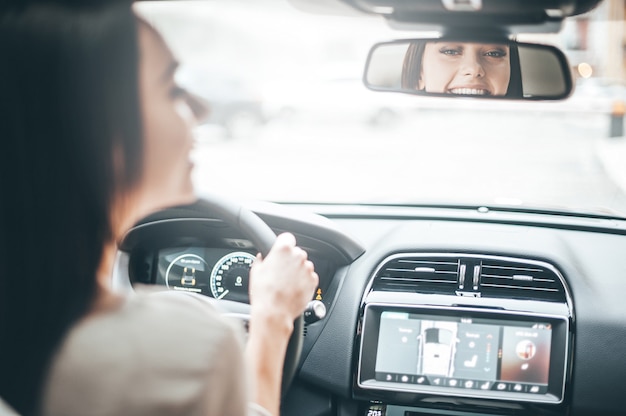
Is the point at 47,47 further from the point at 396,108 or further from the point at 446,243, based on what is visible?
the point at 396,108

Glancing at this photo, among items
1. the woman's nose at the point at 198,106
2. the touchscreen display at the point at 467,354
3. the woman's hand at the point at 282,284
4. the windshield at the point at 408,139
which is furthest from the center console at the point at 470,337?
the woman's nose at the point at 198,106

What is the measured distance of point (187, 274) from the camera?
10.9ft

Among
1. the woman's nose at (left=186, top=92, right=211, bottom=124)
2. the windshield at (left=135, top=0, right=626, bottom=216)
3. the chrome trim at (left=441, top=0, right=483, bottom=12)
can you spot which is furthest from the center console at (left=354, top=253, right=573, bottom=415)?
the woman's nose at (left=186, top=92, right=211, bottom=124)

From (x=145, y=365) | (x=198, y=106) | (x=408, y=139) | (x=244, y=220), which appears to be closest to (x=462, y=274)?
(x=244, y=220)

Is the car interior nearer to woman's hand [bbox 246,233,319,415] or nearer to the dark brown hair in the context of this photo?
woman's hand [bbox 246,233,319,415]

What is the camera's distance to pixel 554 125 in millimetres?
16891

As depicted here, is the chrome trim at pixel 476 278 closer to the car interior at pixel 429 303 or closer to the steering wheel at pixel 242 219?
the car interior at pixel 429 303

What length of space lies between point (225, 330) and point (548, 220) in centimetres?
261

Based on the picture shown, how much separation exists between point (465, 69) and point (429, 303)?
106cm

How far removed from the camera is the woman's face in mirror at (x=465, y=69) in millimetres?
2623

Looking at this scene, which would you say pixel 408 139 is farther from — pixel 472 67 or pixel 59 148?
pixel 59 148

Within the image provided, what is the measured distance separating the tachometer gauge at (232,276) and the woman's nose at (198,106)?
1637mm

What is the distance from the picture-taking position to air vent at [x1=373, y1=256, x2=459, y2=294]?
3383mm

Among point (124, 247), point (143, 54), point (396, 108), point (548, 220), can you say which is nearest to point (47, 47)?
point (143, 54)
